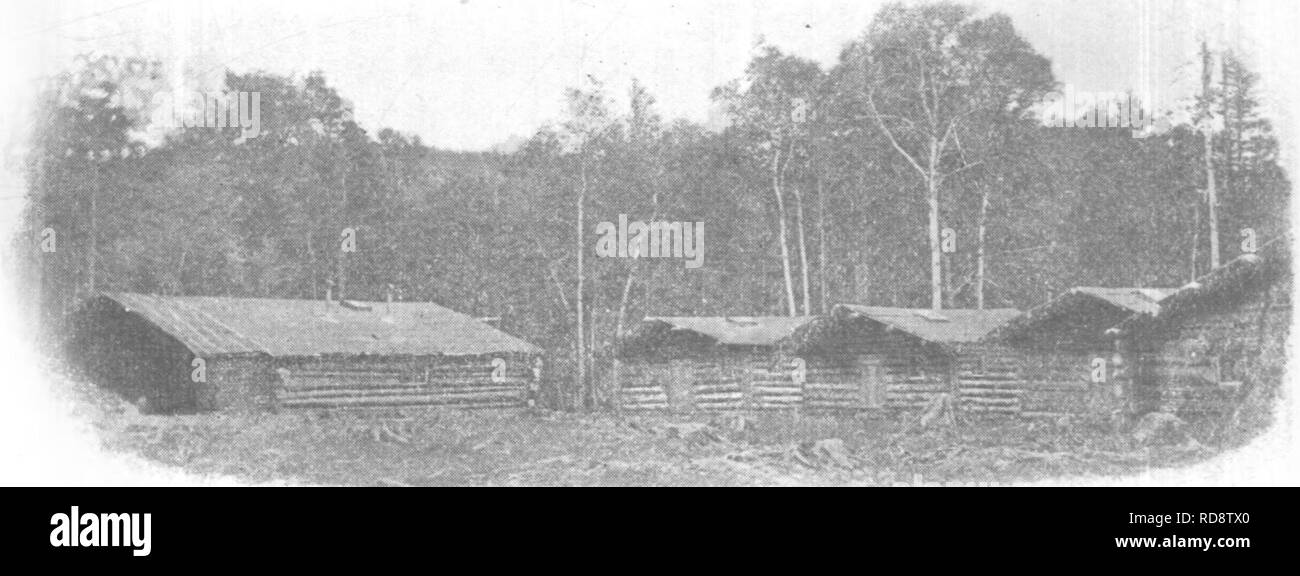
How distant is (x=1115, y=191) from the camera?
19203mm

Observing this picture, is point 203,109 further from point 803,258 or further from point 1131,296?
point 1131,296

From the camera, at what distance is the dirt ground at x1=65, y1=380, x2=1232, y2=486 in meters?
16.0

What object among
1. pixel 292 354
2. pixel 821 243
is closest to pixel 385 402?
pixel 292 354

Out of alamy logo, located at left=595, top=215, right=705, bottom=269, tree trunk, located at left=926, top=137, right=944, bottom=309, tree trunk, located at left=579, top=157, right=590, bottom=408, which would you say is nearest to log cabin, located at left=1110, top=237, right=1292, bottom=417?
tree trunk, located at left=926, top=137, right=944, bottom=309

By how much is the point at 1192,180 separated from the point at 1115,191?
1399 mm

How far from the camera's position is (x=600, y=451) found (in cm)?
1723

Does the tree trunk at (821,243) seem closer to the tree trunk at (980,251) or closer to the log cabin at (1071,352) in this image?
the tree trunk at (980,251)

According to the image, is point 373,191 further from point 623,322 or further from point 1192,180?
point 1192,180

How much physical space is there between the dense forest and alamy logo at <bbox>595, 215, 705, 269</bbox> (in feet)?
0.72

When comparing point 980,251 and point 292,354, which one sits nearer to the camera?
point 292,354

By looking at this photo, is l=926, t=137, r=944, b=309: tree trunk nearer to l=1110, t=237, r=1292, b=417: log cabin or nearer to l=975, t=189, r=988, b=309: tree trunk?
l=975, t=189, r=988, b=309: tree trunk

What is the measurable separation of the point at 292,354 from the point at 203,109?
4.16 metres
